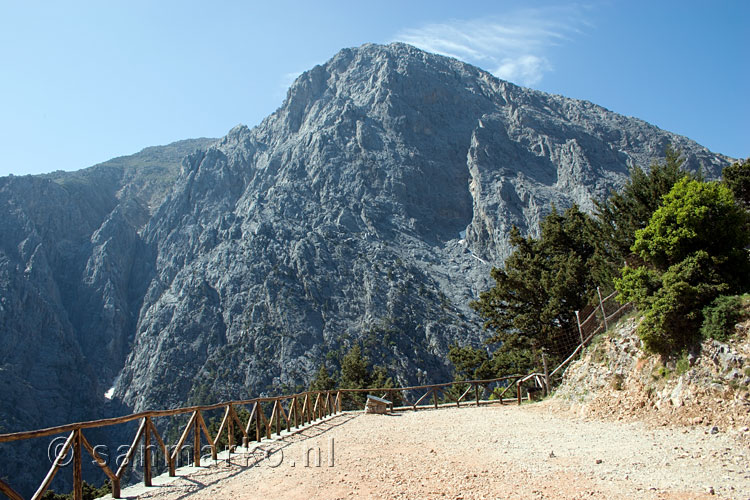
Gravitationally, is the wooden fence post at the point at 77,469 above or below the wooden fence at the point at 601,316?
below

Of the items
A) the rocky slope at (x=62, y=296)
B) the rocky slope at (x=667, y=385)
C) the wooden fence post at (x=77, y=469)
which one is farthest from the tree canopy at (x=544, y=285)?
the rocky slope at (x=62, y=296)

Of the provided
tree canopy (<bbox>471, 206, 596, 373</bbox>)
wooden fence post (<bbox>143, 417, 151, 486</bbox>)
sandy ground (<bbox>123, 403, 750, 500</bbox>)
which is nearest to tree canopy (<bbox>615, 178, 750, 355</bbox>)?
sandy ground (<bbox>123, 403, 750, 500</bbox>)

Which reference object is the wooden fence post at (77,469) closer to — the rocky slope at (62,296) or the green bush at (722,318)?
the green bush at (722,318)

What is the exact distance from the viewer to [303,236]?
105m

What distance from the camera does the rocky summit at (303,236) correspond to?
88375 mm

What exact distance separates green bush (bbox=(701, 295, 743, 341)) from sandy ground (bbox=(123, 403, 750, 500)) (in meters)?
2.31

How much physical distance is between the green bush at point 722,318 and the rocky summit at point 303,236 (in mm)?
71322

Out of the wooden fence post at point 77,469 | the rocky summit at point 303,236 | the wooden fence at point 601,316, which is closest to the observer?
the wooden fence post at point 77,469

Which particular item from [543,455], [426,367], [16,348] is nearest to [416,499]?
[543,455]

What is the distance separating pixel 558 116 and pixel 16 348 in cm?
14760

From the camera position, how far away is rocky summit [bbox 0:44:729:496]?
8838 cm

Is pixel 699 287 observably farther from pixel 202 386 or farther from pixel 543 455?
pixel 202 386

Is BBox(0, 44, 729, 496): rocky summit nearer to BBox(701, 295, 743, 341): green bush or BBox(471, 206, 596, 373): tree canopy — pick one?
BBox(471, 206, 596, 373): tree canopy

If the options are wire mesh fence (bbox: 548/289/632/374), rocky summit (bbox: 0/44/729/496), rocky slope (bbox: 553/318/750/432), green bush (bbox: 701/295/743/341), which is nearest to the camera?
rocky slope (bbox: 553/318/750/432)
